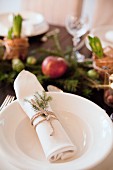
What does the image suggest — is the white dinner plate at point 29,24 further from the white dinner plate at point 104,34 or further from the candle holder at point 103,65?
the candle holder at point 103,65

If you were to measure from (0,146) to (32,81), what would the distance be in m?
0.26

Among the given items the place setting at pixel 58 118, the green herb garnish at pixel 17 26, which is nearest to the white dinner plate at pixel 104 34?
the place setting at pixel 58 118

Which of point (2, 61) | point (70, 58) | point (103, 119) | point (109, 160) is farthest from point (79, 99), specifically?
point (2, 61)

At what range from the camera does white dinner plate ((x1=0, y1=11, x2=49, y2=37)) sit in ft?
4.16

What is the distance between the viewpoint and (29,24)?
1301 mm

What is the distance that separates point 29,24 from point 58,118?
709 mm

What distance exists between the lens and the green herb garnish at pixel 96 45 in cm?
91

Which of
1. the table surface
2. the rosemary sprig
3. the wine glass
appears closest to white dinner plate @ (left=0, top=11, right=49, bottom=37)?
the table surface

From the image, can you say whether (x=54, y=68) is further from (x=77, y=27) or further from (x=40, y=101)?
(x=77, y=27)

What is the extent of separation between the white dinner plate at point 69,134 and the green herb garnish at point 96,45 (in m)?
0.24

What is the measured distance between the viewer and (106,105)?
86cm

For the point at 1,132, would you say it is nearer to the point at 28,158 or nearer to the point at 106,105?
the point at 28,158

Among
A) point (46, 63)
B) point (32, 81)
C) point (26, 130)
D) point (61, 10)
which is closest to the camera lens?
point (26, 130)

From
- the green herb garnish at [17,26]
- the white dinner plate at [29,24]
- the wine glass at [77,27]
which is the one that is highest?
the white dinner plate at [29,24]
